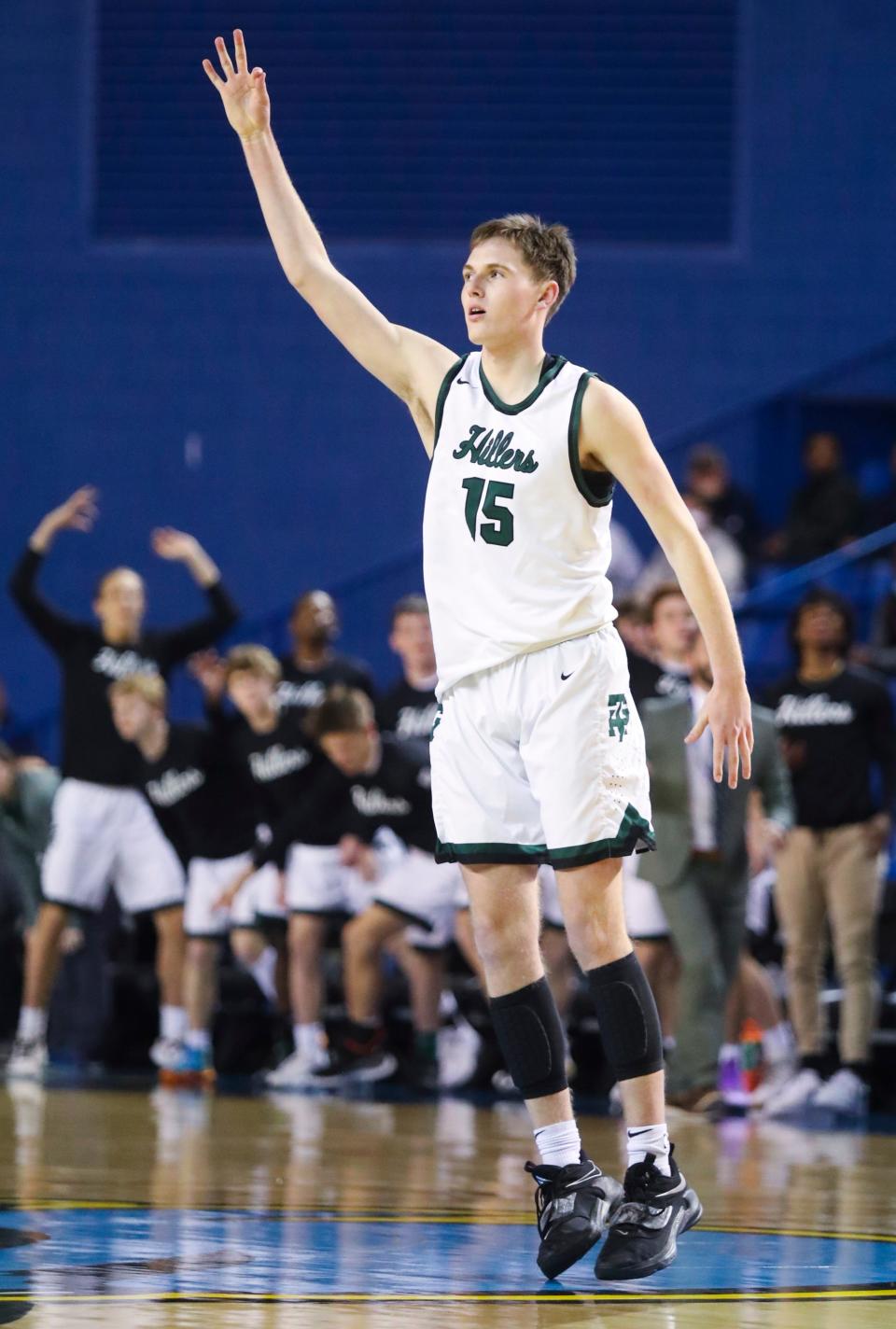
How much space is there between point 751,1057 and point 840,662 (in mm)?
1760

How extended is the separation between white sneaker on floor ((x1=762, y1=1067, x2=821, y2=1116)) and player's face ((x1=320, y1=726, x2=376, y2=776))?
246cm

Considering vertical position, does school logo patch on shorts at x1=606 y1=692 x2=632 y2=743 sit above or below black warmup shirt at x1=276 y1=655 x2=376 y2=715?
below

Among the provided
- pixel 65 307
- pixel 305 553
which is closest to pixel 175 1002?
pixel 305 553

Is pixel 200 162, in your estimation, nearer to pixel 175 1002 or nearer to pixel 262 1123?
pixel 175 1002

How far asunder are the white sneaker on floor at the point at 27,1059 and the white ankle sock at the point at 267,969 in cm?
124

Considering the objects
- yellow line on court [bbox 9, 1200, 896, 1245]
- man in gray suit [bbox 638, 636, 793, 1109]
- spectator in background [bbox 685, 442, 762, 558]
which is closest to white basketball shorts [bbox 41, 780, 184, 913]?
man in gray suit [bbox 638, 636, 793, 1109]

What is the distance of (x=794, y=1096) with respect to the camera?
29.0ft

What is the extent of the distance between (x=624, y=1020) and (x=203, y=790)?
21.3 feet

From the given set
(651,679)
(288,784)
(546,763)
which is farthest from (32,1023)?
(546,763)

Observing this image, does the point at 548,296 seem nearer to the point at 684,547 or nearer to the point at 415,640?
the point at 684,547

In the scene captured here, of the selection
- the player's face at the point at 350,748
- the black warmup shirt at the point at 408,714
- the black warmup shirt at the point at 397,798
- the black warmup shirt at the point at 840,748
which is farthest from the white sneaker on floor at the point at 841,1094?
the player's face at the point at 350,748

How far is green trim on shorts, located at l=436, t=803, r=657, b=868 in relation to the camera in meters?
4.23

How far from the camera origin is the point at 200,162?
16.4 m

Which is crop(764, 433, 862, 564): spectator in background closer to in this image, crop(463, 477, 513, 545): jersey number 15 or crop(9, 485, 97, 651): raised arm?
crop(9, 485, 97, 651): raised arm
